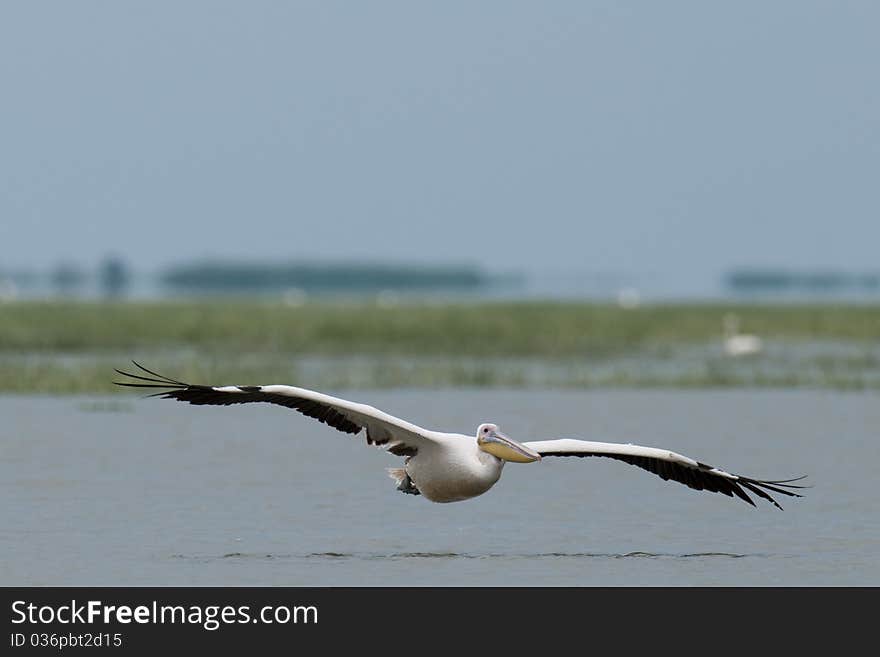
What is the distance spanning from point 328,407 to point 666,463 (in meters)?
2.44

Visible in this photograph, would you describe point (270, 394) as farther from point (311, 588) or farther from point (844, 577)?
point (844, 577)

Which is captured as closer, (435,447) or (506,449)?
(506,449)

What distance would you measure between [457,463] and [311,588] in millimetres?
1433

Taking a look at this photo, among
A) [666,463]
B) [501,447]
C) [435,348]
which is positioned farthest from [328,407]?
[435,348]

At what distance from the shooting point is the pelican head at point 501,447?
518 inches

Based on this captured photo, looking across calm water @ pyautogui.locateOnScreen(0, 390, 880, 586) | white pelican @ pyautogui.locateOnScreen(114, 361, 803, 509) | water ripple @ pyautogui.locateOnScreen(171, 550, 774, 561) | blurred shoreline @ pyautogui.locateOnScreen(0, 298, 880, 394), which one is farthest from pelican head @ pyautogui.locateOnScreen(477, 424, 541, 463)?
blurred shoreline @ pyautogui.locateOnScreen(0, 298, 880, 394)

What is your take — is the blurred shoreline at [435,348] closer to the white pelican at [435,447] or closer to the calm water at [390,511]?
the calm water at [390,511]

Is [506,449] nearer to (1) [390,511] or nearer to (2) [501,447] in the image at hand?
(2) [501,447]

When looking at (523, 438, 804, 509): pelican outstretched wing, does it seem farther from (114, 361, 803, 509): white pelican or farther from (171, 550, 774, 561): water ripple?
(171, 550, 774, 561): water ripple

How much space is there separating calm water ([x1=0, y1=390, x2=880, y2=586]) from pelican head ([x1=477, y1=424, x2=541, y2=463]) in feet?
2.46

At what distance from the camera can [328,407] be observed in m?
13.6

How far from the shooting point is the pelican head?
1316 cm
